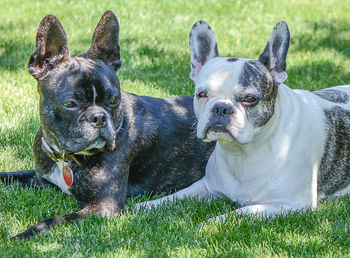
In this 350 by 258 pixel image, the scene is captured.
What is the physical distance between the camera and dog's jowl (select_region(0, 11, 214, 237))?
166 inches

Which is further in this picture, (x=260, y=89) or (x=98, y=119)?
(x=260, y=89)

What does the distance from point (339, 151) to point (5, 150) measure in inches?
118

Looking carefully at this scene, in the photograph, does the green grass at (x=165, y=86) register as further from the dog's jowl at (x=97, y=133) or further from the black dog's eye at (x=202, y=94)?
the black dog's eye at (x=202, y=94)

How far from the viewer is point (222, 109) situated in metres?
4.25

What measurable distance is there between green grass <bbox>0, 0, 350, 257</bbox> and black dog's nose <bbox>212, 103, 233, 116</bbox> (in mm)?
773

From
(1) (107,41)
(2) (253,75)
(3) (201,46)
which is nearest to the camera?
(2) (253,75)

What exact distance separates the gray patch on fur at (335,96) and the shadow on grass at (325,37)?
3.61m

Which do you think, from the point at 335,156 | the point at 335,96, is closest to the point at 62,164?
the point at 335,156

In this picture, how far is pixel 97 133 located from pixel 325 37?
6260 mm

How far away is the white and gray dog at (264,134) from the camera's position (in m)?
4.32

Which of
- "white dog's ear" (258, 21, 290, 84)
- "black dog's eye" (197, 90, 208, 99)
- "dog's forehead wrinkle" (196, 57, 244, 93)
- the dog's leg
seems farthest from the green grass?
"white dog's ear" (258, 21, 290, 84)

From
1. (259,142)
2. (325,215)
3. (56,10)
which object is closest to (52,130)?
(259,142)

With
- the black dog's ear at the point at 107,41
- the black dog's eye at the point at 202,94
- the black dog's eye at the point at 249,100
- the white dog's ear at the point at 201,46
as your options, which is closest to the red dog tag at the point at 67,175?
the black dog's ear at the point at 107,41

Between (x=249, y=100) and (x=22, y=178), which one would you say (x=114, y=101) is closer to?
(x=249, y=100)
